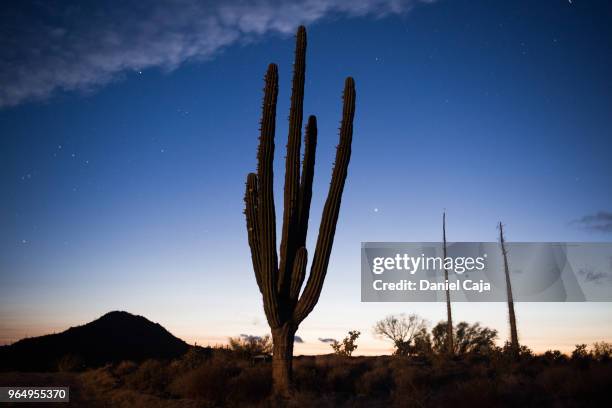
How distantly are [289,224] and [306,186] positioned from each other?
1.08 metres

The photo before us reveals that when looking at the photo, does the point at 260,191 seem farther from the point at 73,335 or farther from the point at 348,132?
the point at 73,335

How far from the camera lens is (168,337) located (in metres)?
35.0

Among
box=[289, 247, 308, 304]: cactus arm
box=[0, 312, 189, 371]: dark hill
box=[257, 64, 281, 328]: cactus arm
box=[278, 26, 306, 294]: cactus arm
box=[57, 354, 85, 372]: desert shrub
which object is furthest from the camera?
box=[0, 312, 189, 371]: dark hill

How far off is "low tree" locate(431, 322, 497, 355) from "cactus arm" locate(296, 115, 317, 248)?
56.7ft

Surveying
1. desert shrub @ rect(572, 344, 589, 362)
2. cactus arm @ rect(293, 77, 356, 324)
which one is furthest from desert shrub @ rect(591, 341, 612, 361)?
cactus arm @ rect(293, 77, 356, 324)

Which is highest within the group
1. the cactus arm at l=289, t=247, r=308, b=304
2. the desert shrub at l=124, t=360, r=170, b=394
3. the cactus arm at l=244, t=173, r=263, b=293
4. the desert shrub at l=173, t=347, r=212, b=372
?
the cactus arm at l=244, t=173, r=263, b=293

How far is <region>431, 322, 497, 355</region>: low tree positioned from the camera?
26.6m

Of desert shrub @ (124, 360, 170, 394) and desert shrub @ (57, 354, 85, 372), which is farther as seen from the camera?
desert shrub @ (57, 354, 85, 372)

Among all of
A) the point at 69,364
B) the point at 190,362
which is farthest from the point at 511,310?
the point at 69,364

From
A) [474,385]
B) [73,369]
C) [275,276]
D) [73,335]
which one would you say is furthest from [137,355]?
[474,385]

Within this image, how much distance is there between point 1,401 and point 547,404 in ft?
42.2

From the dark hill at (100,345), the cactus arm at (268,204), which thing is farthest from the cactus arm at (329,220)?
the dark hill at (100,345)

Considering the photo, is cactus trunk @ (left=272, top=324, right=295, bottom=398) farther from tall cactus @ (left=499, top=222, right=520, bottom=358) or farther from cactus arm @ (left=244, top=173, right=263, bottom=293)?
tall cactus @ (left=499, top=222, right=520, bottom=358)

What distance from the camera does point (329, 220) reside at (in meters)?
11.5
